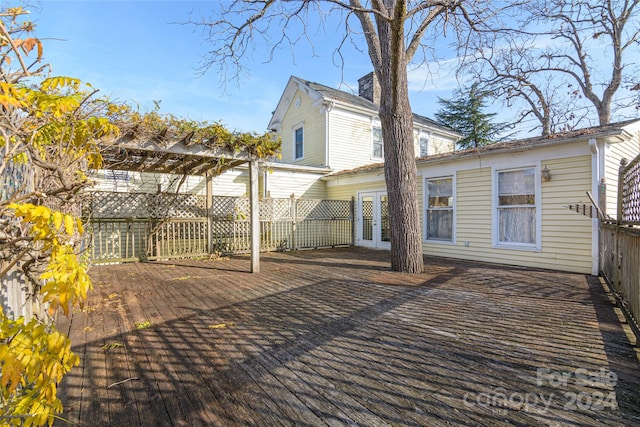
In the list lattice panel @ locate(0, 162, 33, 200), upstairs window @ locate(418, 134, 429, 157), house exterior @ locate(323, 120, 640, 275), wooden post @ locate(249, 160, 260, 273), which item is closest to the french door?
house exterior @ locate(323, 120, 640, 275)

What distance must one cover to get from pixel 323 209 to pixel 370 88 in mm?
7332

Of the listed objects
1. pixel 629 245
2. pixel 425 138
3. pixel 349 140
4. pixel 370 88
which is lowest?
pixel 629 245

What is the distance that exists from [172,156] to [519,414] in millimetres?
6729

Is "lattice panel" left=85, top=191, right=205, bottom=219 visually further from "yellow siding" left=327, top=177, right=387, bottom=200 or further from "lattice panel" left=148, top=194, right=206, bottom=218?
"yellow siding" left=327, top=177, right=387, bottom=200

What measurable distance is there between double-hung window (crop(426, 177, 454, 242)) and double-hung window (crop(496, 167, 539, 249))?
1241mm

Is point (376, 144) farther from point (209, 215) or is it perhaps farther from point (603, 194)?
point (603, 194)

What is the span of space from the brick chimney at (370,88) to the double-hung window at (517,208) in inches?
346

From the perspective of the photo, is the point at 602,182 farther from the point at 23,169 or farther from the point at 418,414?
the point at 23,169

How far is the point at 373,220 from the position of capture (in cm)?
1035

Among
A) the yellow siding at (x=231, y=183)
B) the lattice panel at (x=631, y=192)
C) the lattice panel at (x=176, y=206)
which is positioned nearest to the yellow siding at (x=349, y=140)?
the yellow siding at (x=231, y=183)

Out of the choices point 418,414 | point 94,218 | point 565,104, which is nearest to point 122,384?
point 418,414

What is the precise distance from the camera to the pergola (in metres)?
5.12

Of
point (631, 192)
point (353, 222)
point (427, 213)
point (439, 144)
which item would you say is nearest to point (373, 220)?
point (353, 222)

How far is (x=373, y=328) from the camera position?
10.4ft
